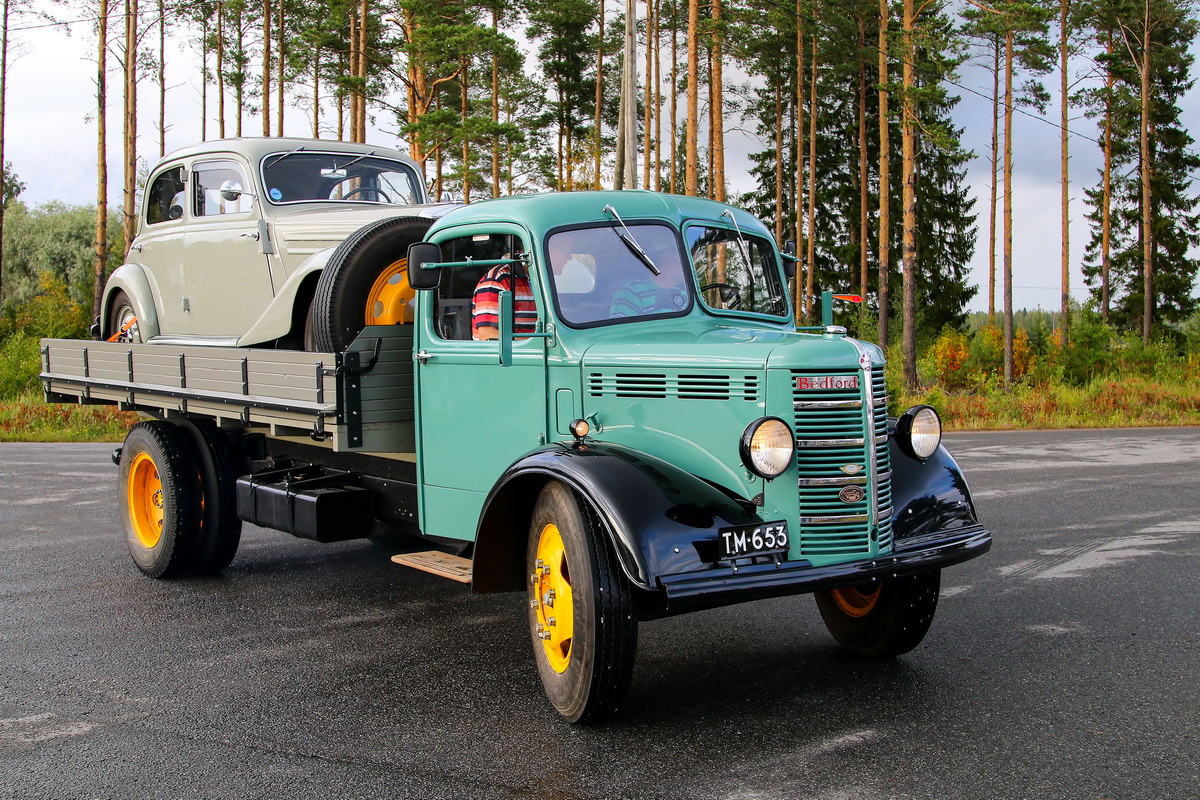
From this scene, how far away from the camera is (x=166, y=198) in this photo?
9.20 m

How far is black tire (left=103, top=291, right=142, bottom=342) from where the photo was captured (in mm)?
9242

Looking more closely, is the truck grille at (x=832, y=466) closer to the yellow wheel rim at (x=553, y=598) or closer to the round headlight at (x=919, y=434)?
the round headlight at (x=919, y=434)

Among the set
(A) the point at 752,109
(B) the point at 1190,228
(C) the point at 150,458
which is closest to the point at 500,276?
(C) the point at 150,458

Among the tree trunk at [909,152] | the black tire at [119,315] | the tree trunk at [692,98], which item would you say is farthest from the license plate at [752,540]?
the tree trunk at [692,98]

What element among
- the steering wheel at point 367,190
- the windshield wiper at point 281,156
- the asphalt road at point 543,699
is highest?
the windshield wiper at point 281,156

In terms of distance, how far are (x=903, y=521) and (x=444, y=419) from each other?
93.3 inches

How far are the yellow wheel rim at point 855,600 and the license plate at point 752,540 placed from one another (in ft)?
3.75

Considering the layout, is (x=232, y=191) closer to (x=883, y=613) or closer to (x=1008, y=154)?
(x=883, y=613)

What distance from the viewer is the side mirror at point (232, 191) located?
8.26m

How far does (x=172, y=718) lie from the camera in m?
4.52

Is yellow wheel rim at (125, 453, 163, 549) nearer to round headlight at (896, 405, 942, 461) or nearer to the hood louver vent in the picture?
the hood louver vent

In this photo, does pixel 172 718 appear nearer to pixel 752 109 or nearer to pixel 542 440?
pixel 542 440

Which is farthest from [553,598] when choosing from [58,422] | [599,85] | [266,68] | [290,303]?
[599,85]

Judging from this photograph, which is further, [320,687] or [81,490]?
[81,490]
